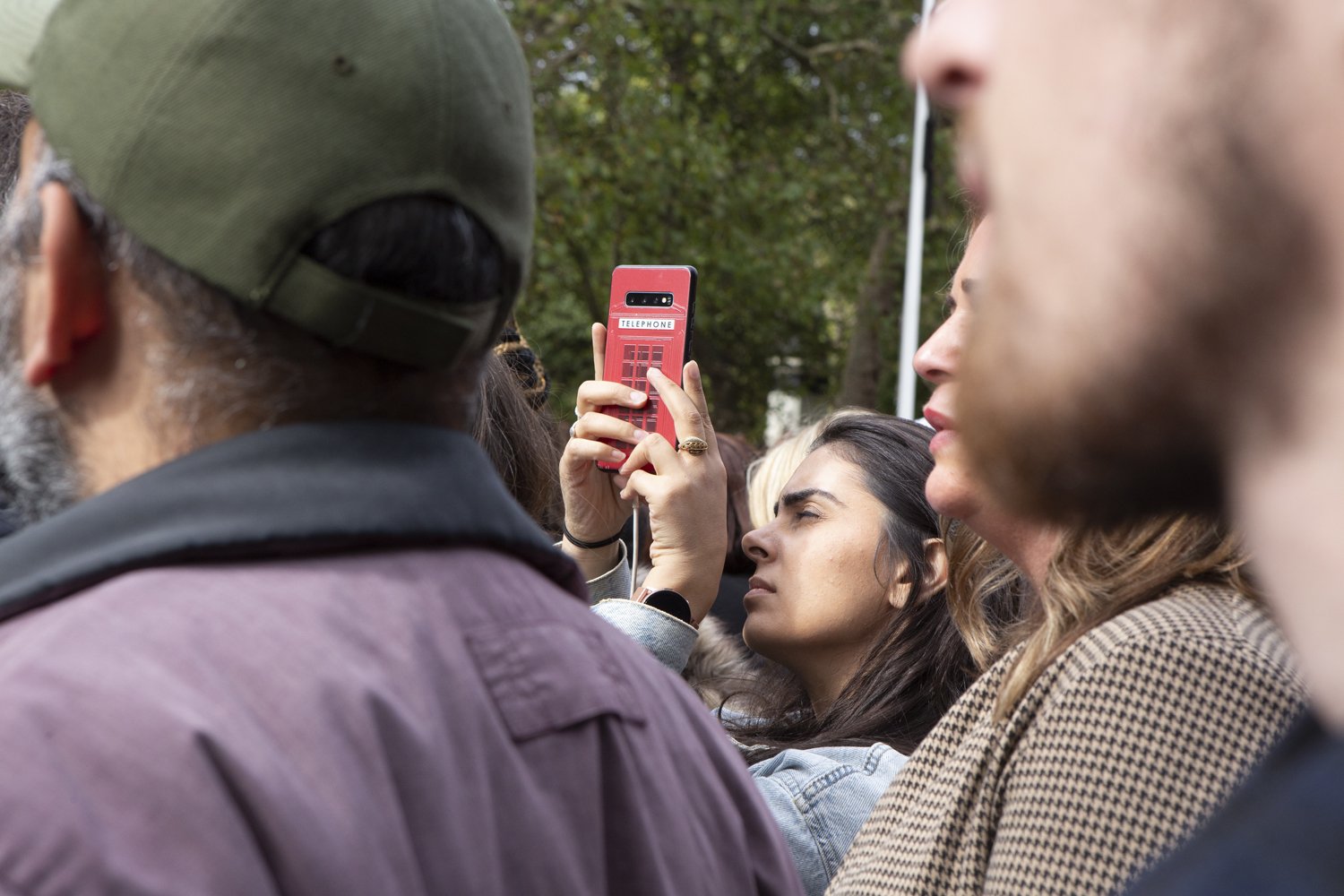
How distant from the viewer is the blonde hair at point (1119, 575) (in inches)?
59.1

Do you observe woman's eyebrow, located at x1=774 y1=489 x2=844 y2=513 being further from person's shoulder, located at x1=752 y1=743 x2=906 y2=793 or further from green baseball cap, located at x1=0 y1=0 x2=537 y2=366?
green baseball cap, located at x1=0 y1=0 x2=537 y2=366

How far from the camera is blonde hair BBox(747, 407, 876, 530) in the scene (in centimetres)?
360

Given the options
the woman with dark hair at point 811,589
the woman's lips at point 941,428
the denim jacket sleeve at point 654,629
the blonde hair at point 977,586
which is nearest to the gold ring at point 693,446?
the woman with dark hair at point 811,589

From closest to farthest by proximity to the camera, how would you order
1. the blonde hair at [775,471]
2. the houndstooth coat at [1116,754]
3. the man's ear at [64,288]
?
1. the man's ear at [64,288]
2. the houndstooth coat at [1116,754]
3. the blonde hair at [775,471]

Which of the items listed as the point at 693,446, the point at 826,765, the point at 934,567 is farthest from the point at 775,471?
the point at 826,765

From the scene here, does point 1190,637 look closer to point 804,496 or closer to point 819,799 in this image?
point 819,799

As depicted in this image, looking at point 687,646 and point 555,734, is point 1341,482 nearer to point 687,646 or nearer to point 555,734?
point 555,734

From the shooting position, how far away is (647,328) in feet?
8.69

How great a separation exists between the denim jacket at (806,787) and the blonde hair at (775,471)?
1.21 m

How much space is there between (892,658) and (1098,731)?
155 cm

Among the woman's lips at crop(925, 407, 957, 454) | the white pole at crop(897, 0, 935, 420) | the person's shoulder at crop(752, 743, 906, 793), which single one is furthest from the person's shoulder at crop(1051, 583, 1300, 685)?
the white pole at crop(897, 0, 935, 420)

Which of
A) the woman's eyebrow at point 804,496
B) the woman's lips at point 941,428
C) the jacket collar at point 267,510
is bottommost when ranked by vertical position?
the woman's eyebrow at point 804,496

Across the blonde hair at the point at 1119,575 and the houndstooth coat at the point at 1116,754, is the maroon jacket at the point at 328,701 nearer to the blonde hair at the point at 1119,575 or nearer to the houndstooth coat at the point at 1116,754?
the houndstooth coat at the point at 1116,754

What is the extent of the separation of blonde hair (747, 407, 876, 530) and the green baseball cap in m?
2.51
